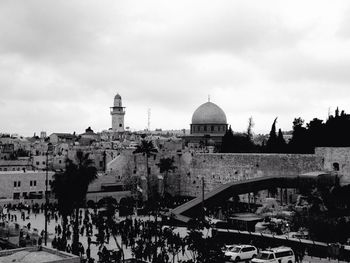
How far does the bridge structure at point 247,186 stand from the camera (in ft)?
88.5

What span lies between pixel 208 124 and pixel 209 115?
1146 mm

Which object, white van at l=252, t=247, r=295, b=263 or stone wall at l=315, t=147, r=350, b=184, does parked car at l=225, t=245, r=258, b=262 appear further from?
stone wall at l=315, t=147, r=350, b=184

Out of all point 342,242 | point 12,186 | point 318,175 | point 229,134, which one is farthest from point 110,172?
point 342,242

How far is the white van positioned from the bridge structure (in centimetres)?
1033

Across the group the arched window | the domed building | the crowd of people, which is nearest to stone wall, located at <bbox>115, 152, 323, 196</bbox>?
the arched window

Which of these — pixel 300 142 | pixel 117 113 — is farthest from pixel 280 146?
pixel 117 113

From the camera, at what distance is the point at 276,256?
1566 cm

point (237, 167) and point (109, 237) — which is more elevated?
point (237, 167)

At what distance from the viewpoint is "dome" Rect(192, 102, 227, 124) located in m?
61.2

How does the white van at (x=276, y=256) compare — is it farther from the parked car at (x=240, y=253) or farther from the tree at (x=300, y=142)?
the tree at (x=300, y=142)

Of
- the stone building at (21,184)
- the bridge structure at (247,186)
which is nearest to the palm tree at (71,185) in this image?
the bridge structure at (247,186)

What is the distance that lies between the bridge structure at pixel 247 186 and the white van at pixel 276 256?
33.9ft

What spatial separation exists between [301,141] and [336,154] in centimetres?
699

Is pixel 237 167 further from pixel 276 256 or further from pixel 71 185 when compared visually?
pixel 276 256
